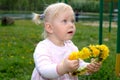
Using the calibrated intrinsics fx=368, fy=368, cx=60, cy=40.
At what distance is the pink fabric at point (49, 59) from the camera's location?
7.22 feet

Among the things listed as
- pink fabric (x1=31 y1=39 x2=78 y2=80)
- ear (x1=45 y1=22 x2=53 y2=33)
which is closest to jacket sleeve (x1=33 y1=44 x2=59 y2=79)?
pink fabric (x1=31 y1=39 x2=78 y2=80)

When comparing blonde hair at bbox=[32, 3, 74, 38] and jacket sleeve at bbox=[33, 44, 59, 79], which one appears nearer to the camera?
jacket sleeve at bbox=[33, 44, 59, 79]

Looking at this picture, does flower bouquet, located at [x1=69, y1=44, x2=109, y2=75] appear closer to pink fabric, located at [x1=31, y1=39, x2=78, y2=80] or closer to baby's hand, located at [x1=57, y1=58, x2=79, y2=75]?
baby's hand, located at [x1=57, y1=58, x2=79, y2=75]

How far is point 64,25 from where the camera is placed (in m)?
2.31

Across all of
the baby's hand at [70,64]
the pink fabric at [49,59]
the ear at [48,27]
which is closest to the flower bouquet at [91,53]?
the baby's hand at [70,64]

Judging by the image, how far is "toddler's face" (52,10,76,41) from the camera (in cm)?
230

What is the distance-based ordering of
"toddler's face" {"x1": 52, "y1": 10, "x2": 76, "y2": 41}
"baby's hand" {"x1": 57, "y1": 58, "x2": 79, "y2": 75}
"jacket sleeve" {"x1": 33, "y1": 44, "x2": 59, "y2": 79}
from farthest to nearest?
"toddler's face" {"x1": 52, "y1": 10, "x2": 76, "y2": 41} → "jacket sleeve" {"x1": 33, "y1": 44, "x2": 59, "y2": 79} → "baby's hand" {"x1": 57, "y1": 58, "x2": 79, "y2": 75}

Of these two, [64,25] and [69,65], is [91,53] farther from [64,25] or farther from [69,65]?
[64,25]

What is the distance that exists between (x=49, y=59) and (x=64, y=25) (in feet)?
0.77

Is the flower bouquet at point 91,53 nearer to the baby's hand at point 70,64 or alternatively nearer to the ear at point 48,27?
the baby's hand at point 70,64

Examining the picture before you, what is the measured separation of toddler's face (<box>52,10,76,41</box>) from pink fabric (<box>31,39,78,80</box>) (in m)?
0.10

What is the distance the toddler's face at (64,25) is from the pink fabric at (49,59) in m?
0.10

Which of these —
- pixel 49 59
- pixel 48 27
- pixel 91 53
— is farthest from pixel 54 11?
pixel 91 53

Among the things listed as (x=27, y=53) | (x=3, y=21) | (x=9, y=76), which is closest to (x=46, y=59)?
(x=9, y=76)
